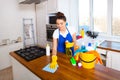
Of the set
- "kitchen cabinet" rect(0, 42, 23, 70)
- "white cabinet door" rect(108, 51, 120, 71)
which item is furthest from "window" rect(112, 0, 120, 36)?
"kitchen cabinet" rect(0, 42, 23, 70)

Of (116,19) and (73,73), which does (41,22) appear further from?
(73,73)

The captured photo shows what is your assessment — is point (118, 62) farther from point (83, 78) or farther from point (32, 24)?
point (32, 24)

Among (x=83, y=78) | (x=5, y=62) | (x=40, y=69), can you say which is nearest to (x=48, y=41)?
(x=5, y=62)

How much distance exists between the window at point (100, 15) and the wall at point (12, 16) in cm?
191

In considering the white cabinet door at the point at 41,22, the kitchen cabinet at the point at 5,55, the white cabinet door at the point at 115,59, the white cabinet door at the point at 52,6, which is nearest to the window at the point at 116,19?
the white cabinet door at the point at 115,59

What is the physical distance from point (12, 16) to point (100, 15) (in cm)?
240

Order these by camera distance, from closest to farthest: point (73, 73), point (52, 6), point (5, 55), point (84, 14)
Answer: point (73, 73)
point (52, 6)
point (5, 55)
point (84, 14)

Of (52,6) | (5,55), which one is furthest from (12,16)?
(52,6)

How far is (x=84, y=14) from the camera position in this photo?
340 centimetres

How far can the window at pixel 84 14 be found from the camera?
3309 mm

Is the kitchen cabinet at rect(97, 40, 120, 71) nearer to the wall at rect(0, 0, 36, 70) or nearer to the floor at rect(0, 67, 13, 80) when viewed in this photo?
the floor at rect(0, 67, 13, 80)

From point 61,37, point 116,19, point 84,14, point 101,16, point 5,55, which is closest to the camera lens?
point 61,37

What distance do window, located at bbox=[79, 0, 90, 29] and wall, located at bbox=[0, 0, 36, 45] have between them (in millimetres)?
1502

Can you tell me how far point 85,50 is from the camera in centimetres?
127
